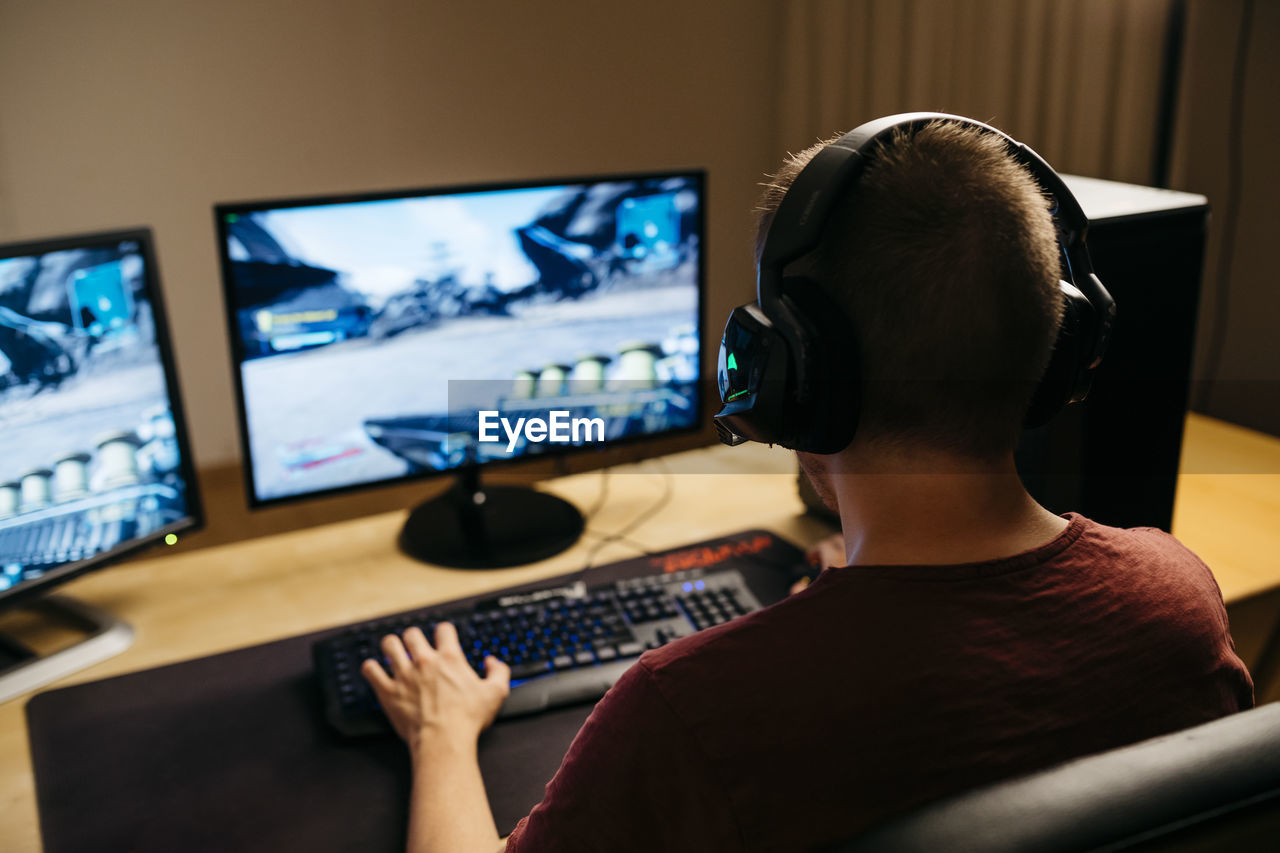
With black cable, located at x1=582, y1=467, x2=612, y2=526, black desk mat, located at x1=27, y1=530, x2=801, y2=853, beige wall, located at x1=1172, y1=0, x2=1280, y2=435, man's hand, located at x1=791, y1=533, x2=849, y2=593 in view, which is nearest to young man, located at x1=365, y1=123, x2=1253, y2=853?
black desk mat, located at x1=27, y1=530, x2=801, y2=853

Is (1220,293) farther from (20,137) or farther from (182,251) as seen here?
(20,137)

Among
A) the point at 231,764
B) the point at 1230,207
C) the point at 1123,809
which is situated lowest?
the point at 231,764

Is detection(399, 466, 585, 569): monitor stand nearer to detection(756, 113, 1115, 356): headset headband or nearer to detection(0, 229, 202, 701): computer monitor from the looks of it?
detection(0, 229, 202, 701): computer monitor

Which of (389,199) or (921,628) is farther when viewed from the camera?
(389,199)

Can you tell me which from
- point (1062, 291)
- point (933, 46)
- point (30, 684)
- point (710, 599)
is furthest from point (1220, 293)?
point (30, 684)

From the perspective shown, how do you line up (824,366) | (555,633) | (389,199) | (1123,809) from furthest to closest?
(389,199), (555,633), (824,366), (1123,809)

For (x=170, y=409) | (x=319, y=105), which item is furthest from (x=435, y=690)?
(x=319, y=105)

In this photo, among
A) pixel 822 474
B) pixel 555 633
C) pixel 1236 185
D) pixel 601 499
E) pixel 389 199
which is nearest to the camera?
pixel 822 474

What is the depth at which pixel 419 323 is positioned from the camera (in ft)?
4.17

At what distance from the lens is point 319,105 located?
68.0 inches

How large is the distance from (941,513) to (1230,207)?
63.1 inches

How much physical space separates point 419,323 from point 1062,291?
79 centimetres

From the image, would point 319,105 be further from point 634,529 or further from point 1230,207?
point 1230,207

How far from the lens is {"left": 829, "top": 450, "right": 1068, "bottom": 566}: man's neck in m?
0.65
